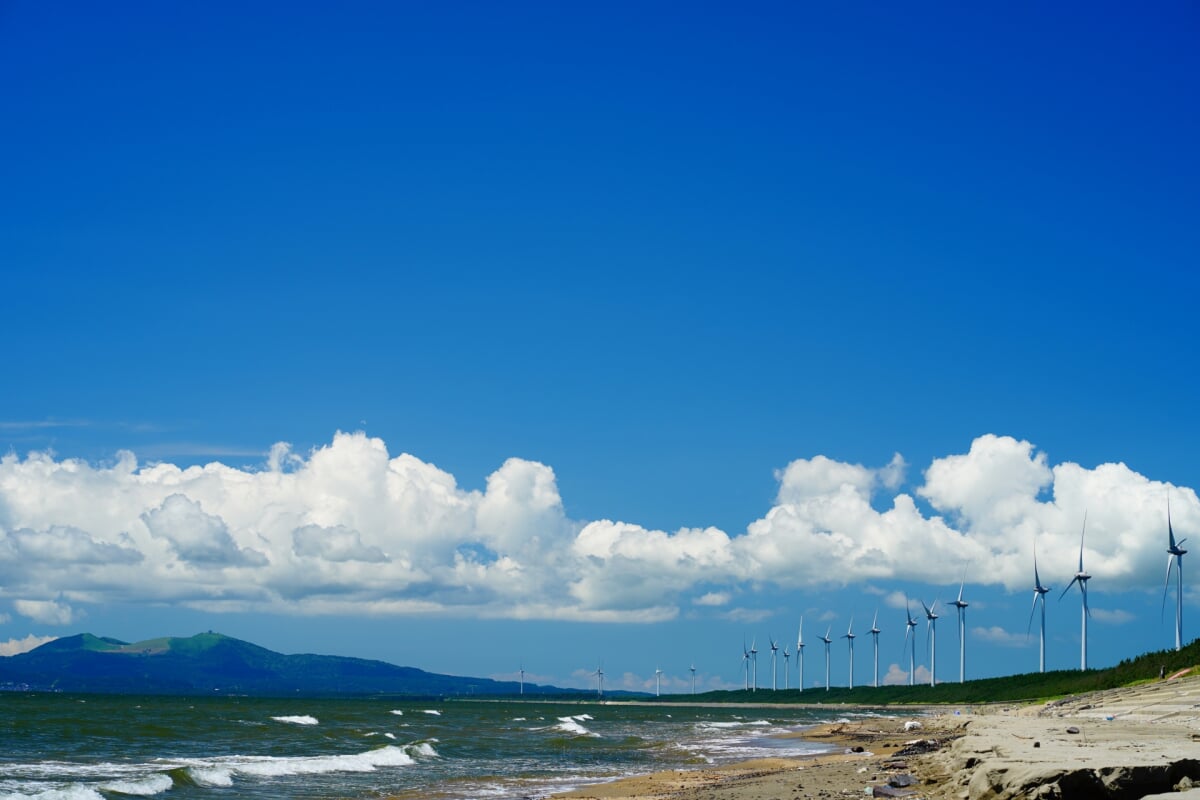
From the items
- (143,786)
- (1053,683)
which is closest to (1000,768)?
(143,786)

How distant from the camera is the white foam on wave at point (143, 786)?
1566 inches

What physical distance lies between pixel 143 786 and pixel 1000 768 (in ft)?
108

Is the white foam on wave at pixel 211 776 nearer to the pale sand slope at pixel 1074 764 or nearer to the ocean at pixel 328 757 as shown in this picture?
the ocean at pixel 328 757

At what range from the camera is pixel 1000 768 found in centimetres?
2289

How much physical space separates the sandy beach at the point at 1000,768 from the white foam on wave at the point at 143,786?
15981mm

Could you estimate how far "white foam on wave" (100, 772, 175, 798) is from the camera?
1566 inches

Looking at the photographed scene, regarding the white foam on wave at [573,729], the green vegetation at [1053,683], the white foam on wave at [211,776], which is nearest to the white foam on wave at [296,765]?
the white foam on wave at [211,776]

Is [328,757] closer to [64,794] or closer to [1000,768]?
[64,794]

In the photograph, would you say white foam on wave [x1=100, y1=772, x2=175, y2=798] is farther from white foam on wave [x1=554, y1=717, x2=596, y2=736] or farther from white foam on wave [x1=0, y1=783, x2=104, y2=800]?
white foam on wave [x1=554, y1=717, x2=596, y2=736]

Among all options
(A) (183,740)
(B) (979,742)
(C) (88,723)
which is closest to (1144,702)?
(B) (979,742)

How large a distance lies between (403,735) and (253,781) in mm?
37952

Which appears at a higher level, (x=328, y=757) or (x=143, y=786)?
(x=143, y=786)

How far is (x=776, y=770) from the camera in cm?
4647

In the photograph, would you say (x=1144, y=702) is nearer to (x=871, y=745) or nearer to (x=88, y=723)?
(x=871, y=745)
